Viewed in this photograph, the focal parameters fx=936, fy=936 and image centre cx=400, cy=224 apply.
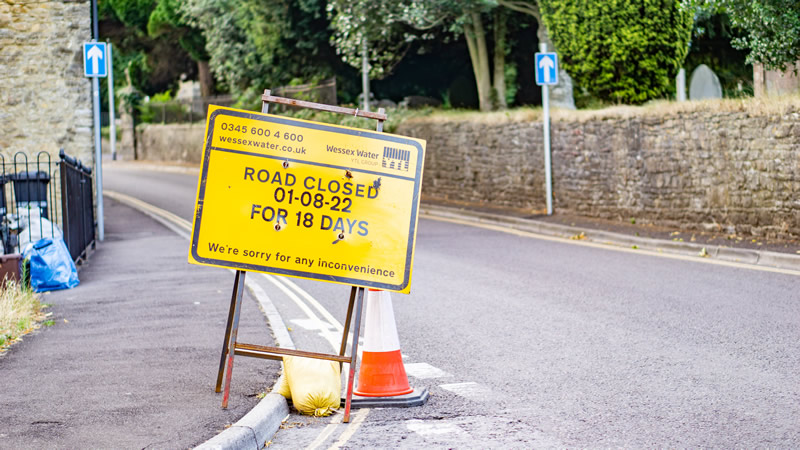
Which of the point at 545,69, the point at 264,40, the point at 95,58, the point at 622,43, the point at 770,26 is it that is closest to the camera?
the point at 770,26

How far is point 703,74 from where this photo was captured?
67.7 feet

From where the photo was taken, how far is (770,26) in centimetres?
1397

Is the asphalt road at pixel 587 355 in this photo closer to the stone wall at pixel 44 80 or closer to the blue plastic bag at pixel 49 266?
the blue plastic bag at pixel 49 266

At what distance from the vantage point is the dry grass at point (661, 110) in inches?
525

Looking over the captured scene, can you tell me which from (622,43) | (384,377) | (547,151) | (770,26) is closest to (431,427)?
(384,377)

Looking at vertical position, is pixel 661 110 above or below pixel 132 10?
below

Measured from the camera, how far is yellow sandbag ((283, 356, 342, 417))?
19.1 feet

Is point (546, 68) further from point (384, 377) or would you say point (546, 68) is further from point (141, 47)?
point (141, 47)

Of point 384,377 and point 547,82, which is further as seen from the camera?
point 547,82

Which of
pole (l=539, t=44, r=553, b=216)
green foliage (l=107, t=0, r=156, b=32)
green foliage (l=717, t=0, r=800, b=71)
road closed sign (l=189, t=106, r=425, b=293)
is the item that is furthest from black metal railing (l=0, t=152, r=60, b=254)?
green foliage (l=107, t=0, r=156, b=32)

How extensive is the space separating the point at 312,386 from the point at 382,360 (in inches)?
19.7

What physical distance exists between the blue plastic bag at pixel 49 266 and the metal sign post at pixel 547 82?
978cm

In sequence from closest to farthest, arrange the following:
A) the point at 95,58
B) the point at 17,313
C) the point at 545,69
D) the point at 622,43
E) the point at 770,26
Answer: the point at 17,313 → the point at 770,26 → the point at 95,58 → the point at 622,43 → the point at 545,69

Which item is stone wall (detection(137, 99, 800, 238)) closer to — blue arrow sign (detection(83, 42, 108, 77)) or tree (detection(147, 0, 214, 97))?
blue arrow sign (detection(83, 42, 108, 77))
